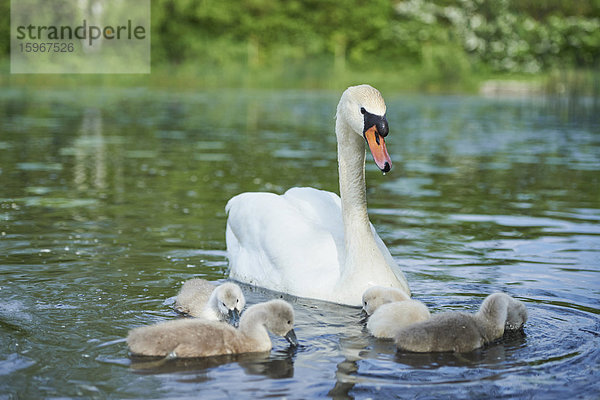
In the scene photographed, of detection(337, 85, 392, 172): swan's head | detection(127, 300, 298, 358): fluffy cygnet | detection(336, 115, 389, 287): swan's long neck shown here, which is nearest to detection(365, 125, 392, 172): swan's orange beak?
detection(337, 85, 392, 172): swan's head

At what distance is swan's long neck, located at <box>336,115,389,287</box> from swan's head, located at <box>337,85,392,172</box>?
25cm

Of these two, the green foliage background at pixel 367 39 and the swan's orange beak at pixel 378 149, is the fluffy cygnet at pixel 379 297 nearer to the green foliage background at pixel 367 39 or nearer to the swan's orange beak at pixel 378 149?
the swan's orange beak at pixel 378 149

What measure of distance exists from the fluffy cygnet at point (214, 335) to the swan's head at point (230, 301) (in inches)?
12.5

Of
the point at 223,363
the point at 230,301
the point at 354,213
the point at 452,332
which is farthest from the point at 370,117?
the point at 223,363

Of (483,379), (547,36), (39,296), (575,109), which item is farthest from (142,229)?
(547,36)

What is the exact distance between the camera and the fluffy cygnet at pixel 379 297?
6113mm

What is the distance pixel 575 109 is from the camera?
30906mm

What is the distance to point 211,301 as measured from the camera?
234 inches

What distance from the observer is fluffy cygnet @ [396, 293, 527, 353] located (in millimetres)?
5379

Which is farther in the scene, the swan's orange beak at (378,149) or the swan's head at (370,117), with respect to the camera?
the swan's head at (370,117)

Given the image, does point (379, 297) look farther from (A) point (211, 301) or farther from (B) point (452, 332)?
(A) point (211, 301)

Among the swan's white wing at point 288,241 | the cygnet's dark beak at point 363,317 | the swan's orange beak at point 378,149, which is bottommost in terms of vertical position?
the cygnet's dark beak at point 363,317

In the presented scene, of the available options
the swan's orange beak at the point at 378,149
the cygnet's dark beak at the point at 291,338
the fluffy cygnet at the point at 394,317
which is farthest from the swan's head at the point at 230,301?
the swan's orange beak at the point at 378,149

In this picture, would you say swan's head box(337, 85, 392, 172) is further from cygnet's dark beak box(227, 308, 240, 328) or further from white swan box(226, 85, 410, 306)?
cygnet's dark beak box(227, 308, 240, 328)
